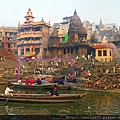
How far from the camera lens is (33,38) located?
54531mm

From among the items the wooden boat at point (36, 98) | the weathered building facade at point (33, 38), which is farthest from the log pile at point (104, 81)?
the weathered building facade at point (33, 38)

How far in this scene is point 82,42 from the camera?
156ft

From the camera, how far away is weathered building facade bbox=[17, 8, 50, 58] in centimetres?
5286

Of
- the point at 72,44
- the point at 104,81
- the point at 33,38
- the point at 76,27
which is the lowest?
the point at 104,81

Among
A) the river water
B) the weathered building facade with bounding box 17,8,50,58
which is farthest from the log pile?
the weathered building facade with bounding box 17,8,50,58

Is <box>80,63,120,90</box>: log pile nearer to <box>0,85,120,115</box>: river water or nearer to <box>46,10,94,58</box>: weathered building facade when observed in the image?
<box>0,85,120,115</box>: river water

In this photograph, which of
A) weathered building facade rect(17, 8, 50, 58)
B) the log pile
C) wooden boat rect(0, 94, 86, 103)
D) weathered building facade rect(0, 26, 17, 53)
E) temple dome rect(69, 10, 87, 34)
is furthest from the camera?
weathered building facade rect(0, 26, 17, 53)

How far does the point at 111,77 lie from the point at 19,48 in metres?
32.9

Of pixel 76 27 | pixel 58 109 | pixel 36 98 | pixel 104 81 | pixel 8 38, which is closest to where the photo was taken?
pixel 58 109

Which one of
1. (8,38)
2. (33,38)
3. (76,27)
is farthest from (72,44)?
(8,38)

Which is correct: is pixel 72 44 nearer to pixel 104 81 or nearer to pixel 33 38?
pixel 33 38

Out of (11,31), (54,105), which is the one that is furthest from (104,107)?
(11,31)

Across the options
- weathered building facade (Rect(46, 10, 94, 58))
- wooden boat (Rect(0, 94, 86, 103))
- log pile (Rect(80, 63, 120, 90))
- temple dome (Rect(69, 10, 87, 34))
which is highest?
temple dome (Rect(69, 10, 87, 34))

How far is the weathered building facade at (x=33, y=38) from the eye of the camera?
5286 centimetres
